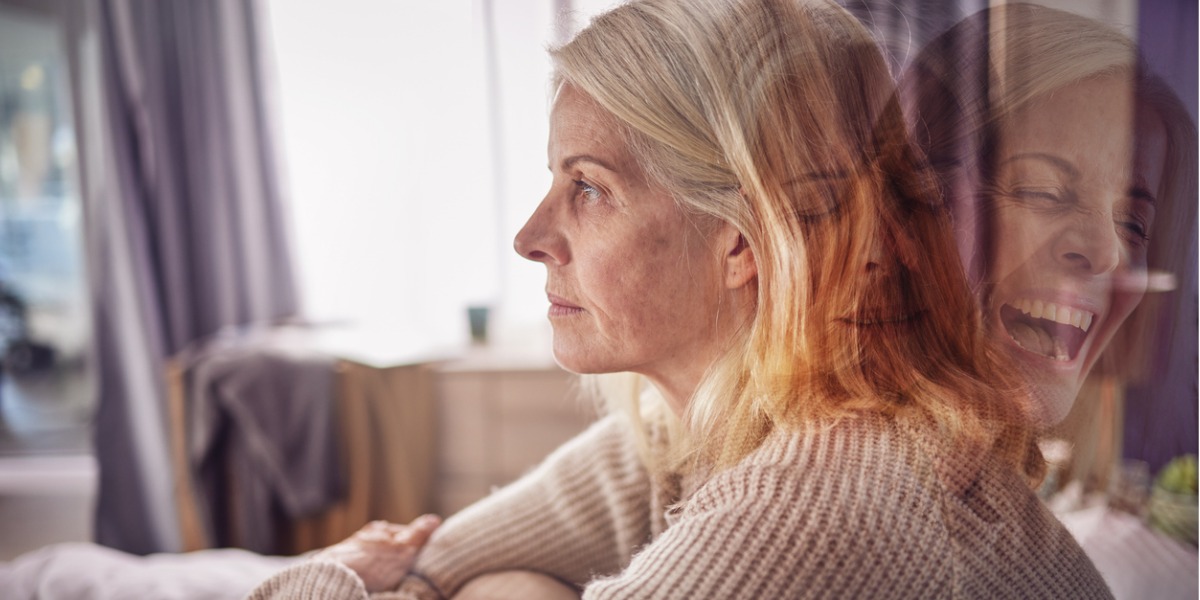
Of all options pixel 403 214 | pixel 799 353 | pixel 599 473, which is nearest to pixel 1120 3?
pixel 799 353

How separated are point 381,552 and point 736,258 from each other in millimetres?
359

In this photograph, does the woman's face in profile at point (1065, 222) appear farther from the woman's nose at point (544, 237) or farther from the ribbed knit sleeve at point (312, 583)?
the ribbed knit sleeve at point (312, 583)

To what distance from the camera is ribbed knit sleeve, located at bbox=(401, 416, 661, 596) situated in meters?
0.63

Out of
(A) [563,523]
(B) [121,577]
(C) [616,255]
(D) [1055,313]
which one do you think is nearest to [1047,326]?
(D) [1055,313]

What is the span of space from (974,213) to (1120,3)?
0.51 ft

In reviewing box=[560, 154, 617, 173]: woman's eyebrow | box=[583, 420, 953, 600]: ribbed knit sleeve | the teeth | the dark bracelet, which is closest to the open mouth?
the teeth

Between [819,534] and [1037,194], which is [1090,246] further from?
[819,534]

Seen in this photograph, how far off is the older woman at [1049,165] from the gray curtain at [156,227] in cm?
85

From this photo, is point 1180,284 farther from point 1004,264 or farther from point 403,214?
point 403,214

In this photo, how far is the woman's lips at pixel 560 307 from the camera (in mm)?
508

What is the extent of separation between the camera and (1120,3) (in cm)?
47

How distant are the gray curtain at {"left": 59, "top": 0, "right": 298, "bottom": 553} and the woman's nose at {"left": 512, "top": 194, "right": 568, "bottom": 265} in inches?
25.9

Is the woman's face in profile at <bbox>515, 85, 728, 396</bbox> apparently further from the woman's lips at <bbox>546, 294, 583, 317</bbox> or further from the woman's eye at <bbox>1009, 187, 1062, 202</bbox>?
the woman's eye at <bbox>1009, 187, 1062, 202</bbox>

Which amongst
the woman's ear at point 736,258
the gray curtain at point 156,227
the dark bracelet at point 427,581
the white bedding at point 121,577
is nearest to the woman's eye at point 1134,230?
the woman's ear at point 736,258
